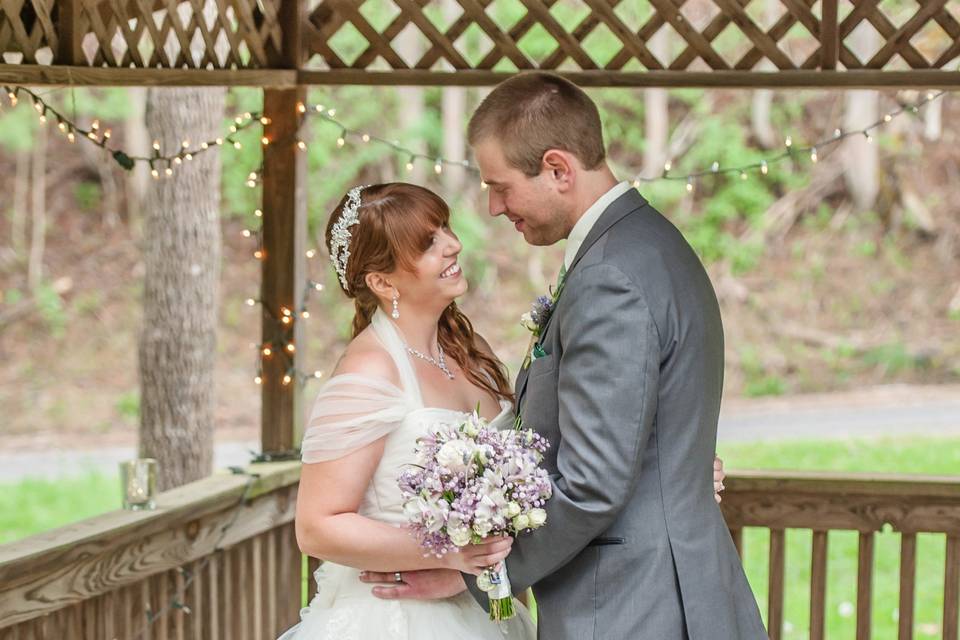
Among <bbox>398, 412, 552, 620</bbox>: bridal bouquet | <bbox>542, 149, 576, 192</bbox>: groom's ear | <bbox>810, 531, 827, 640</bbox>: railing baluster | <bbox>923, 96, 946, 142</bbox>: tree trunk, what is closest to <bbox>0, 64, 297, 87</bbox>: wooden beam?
<bbox>542, 149, 576, 192</bbox>: groom's ear

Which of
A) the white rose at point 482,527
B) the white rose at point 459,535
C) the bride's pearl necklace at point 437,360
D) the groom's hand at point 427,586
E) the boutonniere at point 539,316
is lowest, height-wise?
the groom's hand at point 427,586

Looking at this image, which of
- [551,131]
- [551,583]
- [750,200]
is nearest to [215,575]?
[551,583]

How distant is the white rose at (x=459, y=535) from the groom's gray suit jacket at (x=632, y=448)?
0.16 meters

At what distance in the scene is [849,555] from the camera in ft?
27.0

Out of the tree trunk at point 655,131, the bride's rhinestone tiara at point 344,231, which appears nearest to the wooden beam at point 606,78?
the bride's rhinestone tiara at point 344,231

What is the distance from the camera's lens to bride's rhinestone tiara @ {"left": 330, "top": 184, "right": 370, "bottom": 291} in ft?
9.20

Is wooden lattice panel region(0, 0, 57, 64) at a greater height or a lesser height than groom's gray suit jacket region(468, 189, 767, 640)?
greater

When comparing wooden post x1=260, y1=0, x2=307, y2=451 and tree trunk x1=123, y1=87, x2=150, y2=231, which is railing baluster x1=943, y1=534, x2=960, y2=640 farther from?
tree trunk x1=123, y1=87, x2=150, y2=231

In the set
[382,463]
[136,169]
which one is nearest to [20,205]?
[136,169]

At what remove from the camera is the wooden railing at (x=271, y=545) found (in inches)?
138

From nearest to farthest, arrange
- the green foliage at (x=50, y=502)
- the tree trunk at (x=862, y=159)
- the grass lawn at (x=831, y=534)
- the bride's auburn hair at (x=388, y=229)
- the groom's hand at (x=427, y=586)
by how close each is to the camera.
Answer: the groom's hand at (x=427, y=586)
the bride's auburn hair at (x=388, y=229)
the grass lawn at (x=831, y=534)
the green foliage at (x=50, y=502)
the tree trunk at (x=862, y=159)

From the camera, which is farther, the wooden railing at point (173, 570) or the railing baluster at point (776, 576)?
the railing baluster at point (776, 576)

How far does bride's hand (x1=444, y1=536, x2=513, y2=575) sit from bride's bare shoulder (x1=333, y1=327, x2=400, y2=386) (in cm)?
46

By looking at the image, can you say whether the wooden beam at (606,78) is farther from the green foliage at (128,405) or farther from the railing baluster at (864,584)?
the green foliage at (128,405)
